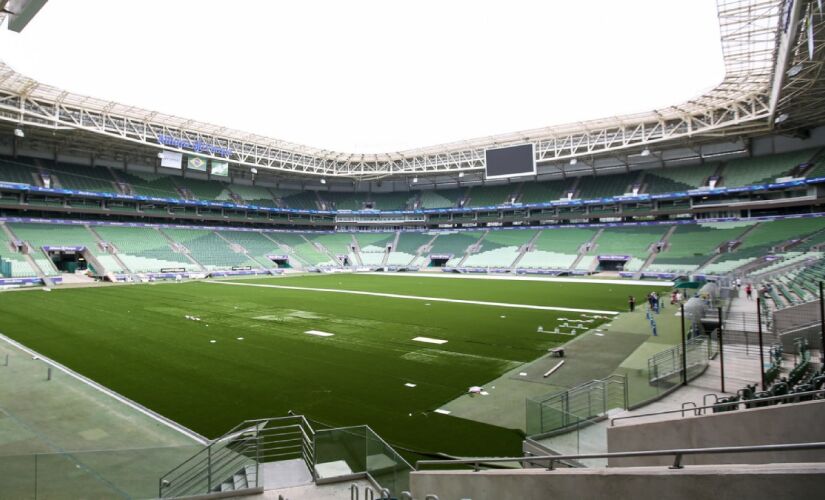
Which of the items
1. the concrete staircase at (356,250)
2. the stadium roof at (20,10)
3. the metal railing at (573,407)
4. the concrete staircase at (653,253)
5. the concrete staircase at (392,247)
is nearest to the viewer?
the stadium roof at (20,10)

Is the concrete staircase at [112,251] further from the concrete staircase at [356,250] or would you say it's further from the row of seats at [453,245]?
the concrete staircase at [356,250]

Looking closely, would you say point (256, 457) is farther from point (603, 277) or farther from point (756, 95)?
point (603, 277)

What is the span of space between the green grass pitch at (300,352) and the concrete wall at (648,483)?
3.31 m

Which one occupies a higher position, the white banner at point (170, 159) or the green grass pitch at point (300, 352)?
the white banner at point (170, 159)

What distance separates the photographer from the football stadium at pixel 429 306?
250 inches

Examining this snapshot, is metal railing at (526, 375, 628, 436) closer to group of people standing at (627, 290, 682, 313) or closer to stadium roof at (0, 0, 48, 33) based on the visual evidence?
stadium roof at (0, 0, 48, 33)

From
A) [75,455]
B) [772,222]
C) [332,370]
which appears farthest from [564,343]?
[772,222]

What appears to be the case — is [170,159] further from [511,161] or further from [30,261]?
[511,161]

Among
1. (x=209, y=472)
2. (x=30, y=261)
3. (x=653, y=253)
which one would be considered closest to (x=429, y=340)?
(x=209, y=472)

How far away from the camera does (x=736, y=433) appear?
5.65 metres

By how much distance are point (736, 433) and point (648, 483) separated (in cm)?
285

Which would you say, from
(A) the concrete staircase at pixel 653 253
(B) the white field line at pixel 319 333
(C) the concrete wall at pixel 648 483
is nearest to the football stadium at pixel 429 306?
(C) the concrete wall at pixel 648 483

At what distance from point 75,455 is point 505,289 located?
113 feet

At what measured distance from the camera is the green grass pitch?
1061 cm
